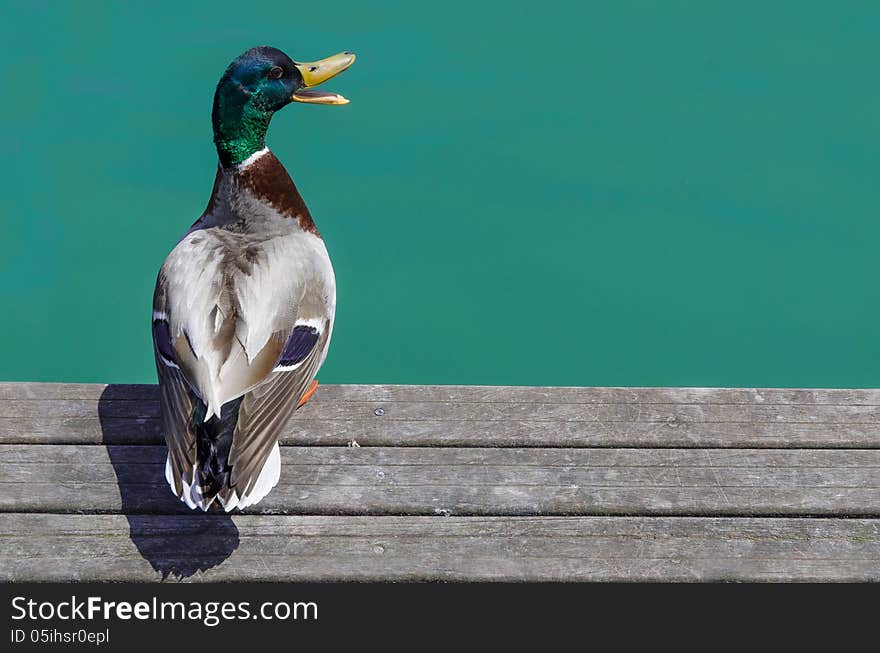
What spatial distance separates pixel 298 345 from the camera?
2402 millimetres

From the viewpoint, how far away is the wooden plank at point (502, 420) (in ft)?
8.20

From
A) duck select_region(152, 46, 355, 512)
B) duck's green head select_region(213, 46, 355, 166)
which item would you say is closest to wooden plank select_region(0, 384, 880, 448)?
duck select_region(152, 46, 355, 512)

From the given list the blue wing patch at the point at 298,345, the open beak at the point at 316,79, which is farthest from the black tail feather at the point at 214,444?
the open beak at the point at 316,79

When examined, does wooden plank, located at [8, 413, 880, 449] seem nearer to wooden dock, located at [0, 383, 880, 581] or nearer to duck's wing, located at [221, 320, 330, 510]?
wooden dock, located at [0, 383, 880, 581]

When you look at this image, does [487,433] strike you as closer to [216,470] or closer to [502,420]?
[502,420]

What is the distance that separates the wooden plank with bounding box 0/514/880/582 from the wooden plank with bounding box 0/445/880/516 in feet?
0.10

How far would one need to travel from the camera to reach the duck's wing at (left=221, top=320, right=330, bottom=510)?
83.0 inches

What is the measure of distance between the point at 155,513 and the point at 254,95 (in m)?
1.01

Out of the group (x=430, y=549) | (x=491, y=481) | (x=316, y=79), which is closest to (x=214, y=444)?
(x=430, y=549)

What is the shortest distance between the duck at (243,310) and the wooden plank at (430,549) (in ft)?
0.41

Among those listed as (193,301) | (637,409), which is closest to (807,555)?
(637,409)

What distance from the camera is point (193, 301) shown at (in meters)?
2.36

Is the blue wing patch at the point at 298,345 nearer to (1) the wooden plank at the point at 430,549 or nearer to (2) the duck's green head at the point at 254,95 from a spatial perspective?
(1) the wooden plank at the point at 430,549

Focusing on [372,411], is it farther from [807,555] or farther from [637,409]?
[807,555]
